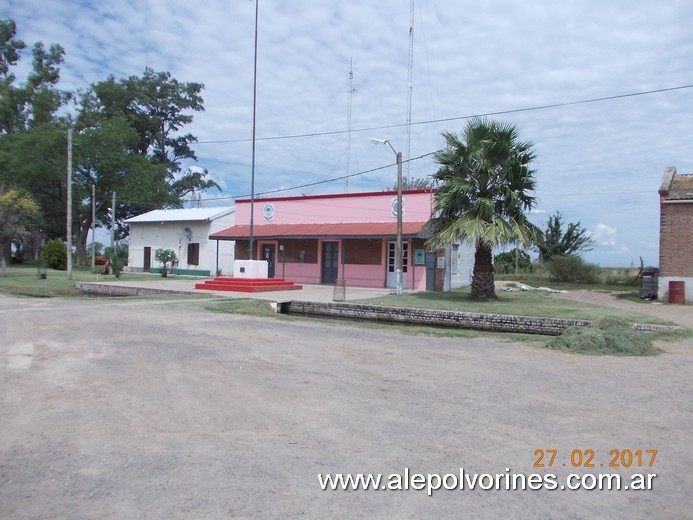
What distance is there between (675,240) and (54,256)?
4234cm

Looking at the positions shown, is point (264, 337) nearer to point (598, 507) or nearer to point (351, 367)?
point (351, 367)

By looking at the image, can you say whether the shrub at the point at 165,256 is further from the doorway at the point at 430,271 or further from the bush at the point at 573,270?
the bush at the point at 573,270

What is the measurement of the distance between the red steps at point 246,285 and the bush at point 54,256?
24.0 meters

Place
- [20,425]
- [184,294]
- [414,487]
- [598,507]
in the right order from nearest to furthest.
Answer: [598,507]
[414,487]
[20,425]
[184,294]

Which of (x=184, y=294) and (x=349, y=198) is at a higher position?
(x=349, y=198)

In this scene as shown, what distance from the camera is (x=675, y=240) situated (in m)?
21.0

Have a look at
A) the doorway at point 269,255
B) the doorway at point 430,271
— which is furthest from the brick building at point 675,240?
the doorway at point 269,255

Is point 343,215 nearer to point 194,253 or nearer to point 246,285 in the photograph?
point 246,285

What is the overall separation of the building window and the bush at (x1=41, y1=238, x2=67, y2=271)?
1272 cm

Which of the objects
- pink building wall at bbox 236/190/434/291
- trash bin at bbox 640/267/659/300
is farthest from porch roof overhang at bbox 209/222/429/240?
trash bin at bbox 640/267/659/300

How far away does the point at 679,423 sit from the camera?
5789mm

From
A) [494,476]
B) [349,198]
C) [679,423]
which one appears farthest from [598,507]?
[349,198]

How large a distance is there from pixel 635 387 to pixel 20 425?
753cm

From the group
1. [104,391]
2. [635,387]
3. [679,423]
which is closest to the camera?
[679,423]
